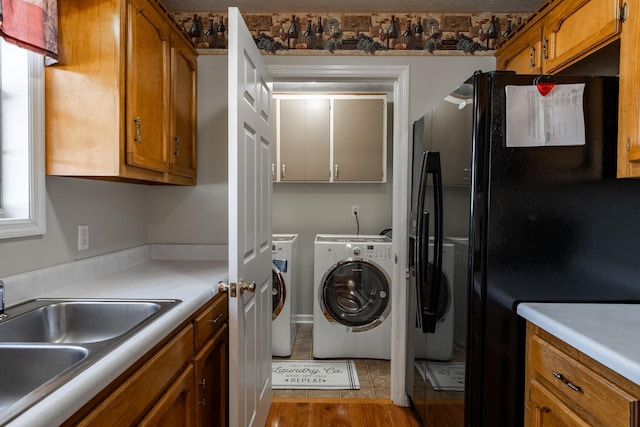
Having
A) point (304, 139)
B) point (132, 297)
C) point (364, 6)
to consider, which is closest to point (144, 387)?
point (132, 297)

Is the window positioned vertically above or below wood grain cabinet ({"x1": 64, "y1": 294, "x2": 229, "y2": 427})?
above

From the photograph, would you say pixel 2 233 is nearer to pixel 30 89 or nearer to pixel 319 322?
pixel 30 89

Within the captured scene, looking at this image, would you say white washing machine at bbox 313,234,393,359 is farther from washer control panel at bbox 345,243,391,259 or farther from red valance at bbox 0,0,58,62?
red valance at bbox 0,0,58,62

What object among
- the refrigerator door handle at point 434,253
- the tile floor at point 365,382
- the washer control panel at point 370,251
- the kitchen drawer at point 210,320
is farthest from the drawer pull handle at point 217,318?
the washer control panel at point 370,251

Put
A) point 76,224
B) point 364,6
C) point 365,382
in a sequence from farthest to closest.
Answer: point 365,382, point 364,6, point 76,224

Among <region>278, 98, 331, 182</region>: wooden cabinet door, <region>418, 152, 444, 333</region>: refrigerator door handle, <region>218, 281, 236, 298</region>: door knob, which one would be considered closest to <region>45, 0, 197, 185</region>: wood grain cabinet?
<region>218, 281, 236, 298</region>: door knob

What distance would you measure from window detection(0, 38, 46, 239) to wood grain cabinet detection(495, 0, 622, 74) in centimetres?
210

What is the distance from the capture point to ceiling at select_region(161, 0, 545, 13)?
214 centimetres

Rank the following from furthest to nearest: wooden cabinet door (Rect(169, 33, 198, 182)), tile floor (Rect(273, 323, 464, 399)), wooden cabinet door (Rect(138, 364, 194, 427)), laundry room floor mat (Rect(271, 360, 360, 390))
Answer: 1. laundry room floor mat (Rect(271, 360, 360, 390))
2. tile floor (Rect(273, 323, 464, 399))
3. wooden cabinet door (Rect(169, 33, 198, 182))
4. wooden cabinet door (Rect(138, 364, 194, 427))

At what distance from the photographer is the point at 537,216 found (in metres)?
1.35

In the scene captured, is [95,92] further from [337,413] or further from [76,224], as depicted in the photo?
[337,413]

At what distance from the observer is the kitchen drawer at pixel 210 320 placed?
4.36 feet

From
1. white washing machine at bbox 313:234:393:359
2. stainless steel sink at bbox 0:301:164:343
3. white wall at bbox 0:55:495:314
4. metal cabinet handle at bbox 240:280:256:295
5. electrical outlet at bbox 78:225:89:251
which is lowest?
white washing machine at bbox 313:234:393:359

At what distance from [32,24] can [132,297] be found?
99 cm
